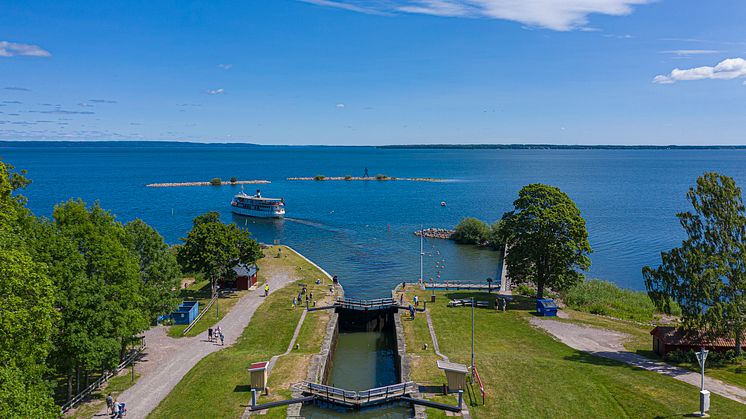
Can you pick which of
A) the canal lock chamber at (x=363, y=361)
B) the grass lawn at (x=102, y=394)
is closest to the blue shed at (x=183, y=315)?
the grass lawn at (x=102, y=394)

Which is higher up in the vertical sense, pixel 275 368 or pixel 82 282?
pixel 82 282

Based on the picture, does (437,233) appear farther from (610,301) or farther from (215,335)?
(215,335)

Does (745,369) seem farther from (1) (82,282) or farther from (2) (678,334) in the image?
(1) (82,282)

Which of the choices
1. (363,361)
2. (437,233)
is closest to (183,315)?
(363,361)

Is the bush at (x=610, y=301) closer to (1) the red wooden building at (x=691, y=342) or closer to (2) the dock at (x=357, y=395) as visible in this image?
(1) the red wooden building at (x=691, y=342)

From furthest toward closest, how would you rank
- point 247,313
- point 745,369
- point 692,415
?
1. point 247,313
2. point 745,369
3. point 692,415

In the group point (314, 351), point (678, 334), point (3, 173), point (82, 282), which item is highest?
point (3, 173)

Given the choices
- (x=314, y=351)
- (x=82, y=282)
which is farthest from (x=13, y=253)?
(x=314, y=351)
